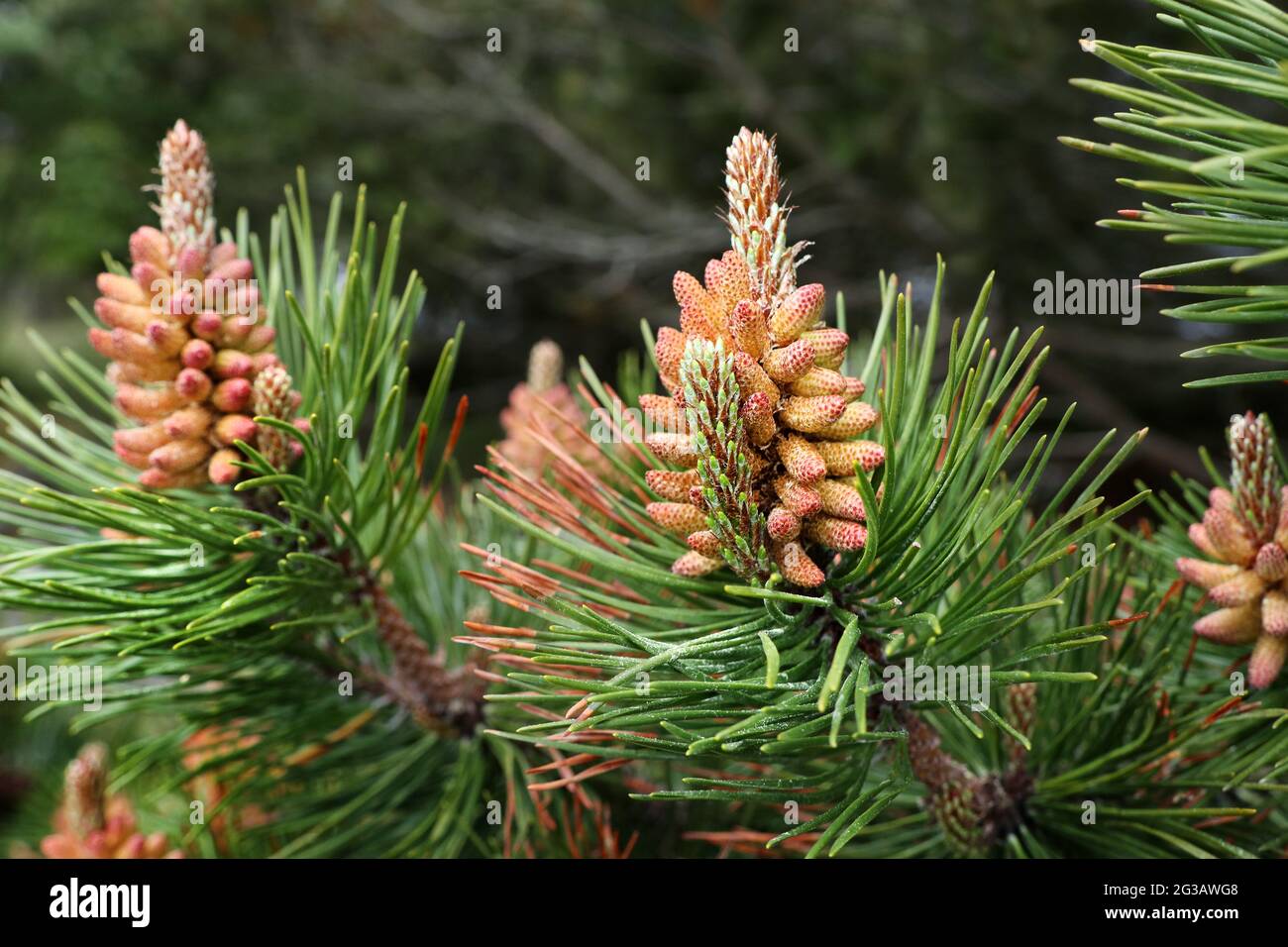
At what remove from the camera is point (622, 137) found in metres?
3.24

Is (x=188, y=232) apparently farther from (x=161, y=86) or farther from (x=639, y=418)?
(x=161, y=86)

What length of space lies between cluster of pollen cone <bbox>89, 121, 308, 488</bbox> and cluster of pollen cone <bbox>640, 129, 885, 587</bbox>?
26 cm

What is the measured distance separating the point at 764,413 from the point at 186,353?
0.36 meters

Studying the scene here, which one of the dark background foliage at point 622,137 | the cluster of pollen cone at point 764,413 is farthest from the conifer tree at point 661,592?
the dark background foliage at point 622,137

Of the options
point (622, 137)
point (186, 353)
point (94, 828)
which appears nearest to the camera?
point (186, 353)

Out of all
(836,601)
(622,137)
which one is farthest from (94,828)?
(622,137)

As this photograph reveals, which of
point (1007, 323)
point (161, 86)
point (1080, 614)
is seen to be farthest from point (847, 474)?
point (161, 86)

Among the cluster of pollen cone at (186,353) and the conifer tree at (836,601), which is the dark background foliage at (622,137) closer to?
the conifer tree at (836,601)

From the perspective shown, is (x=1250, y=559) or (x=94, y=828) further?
(x=94, y=828)

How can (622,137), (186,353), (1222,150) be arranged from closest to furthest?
(1222,150), (186,353), (622,137)

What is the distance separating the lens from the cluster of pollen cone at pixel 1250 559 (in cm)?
55

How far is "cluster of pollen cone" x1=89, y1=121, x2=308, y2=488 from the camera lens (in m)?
0.62

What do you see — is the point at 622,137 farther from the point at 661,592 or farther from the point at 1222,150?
the point at 1222,150
